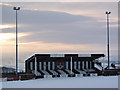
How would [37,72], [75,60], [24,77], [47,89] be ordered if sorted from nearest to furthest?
[47,89] → [24,77] → [37,72] → [75,60]

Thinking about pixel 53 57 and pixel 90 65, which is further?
pixel 90 65

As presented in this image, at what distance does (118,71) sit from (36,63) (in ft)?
37.6

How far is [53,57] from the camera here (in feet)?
141

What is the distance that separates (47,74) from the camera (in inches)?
1641

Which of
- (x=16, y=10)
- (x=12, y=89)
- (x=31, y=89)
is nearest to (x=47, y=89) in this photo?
(x=31, y=89)

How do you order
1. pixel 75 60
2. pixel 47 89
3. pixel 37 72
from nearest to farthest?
pixel 47 89 → pixel 37 72 → pixel 75 60

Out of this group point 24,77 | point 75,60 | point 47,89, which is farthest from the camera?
point 75,60

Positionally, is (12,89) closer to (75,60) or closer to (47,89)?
(47,89)

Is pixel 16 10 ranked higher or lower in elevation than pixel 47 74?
higher

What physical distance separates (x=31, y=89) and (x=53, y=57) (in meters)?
21.3

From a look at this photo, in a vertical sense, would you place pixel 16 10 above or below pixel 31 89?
above

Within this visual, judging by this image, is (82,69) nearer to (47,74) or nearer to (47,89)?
(47,74)

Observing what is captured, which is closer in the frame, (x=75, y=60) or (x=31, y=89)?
(x=31, y=89)

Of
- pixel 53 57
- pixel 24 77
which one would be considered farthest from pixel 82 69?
pixel 24 77
